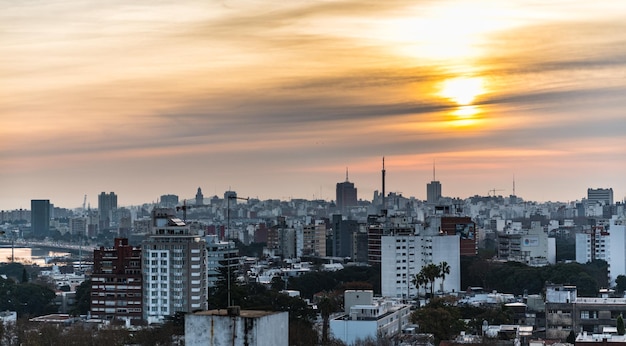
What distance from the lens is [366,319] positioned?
1251 inches

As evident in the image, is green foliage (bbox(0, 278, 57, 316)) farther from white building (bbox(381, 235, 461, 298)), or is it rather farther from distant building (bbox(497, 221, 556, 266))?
distant building (bbox(497, 221, 556, 266))

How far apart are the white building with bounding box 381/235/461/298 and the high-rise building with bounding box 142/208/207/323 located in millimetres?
12425

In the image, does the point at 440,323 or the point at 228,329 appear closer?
the point at 228,329

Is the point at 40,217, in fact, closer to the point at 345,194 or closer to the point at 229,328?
the point at 345,194

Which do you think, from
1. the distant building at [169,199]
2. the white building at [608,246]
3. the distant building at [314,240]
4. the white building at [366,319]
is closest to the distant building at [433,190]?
the distant building at [169,199]

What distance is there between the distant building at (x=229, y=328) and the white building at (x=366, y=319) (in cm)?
2233

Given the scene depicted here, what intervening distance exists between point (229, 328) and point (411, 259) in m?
44.6

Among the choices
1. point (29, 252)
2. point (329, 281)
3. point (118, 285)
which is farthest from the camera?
point (29, 252)

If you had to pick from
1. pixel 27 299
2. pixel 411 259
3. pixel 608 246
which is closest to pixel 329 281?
pixel 411 259

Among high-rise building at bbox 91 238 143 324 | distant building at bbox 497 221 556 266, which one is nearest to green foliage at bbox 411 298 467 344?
high-rise building at bbox 91 238 143 324

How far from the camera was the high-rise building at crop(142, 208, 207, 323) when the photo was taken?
128ft

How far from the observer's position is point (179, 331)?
28578 mm

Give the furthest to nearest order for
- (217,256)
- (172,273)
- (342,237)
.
Answer: (342,237)
(217,256)
(172,273)

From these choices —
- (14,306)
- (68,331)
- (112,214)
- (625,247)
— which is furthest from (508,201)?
(68,331)
